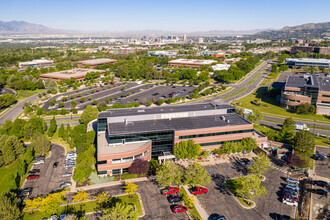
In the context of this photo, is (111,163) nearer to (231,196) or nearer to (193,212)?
(193,212)

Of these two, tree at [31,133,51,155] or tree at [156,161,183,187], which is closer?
tree at [156,161,183,187]

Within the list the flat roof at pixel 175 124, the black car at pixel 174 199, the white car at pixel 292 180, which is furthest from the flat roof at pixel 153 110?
the white car at pixel 292 180

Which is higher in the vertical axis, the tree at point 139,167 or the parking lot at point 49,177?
the tree at point 139,167

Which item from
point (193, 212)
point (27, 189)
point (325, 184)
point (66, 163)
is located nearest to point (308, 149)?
point (325, 184)

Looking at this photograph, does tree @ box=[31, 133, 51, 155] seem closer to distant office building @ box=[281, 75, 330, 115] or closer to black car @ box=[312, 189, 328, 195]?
black car @ box=[312, 189, 328, 195]

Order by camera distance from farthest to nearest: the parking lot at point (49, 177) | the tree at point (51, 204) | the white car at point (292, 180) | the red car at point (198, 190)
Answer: the white car at point (292, 180) < the parking lot at point (49, 177) < the red car at point (198, 190) < the tree at point (51, 204)

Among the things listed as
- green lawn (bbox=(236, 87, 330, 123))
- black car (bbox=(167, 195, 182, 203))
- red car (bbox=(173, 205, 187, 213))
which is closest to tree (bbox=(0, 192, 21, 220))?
black car (bbox=(167, 195, 182, 203))

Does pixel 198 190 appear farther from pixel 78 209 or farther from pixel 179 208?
pixel 78 209

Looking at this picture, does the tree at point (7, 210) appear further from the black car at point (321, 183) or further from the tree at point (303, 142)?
the tree at point (303, 142)
